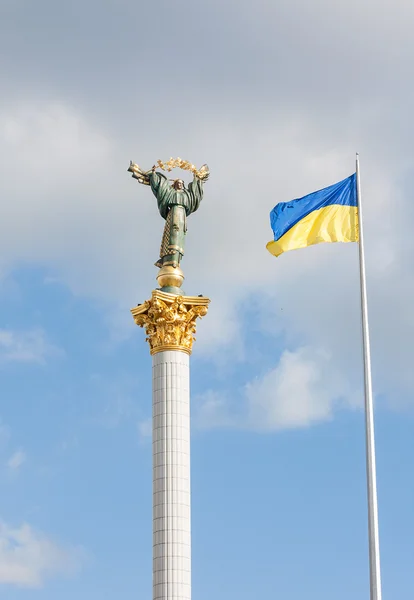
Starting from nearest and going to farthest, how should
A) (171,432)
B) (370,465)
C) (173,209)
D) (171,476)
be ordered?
(370,465), (171,476), (171,432), (173,209)

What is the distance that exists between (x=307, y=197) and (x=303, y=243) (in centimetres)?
174

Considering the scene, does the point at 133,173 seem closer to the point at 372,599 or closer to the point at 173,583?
the point at 173,583

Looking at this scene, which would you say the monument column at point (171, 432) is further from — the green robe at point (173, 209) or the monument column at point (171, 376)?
the green robe at point (173, 209)

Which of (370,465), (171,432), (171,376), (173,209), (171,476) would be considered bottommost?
(370,465)

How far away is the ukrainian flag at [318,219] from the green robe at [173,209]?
12916mm

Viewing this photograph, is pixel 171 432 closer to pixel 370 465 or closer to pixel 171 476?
pixel 171 476

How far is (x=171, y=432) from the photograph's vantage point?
56.5m

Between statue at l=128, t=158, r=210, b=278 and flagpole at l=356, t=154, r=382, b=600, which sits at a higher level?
statue at l=128, t=158, r=210, b=278

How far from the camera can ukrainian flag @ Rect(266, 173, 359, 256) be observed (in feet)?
155

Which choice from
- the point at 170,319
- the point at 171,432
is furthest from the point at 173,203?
the point at 171,432

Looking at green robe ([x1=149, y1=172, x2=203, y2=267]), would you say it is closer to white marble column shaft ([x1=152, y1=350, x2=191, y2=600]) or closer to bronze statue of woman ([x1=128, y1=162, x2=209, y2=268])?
bronze statue of woman ([x1=128, y1=162, x2=209, y2=268])

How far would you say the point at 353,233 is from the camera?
47156 mm

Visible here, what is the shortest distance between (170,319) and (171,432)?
210 inches

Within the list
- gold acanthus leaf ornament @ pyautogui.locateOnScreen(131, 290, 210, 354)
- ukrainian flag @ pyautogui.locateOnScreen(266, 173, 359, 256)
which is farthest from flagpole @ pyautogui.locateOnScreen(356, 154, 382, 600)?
gold acanthus leaf ornament @ pyautogui.locateOnScreen(131, 290, 210, 354)
